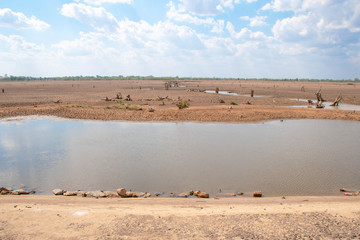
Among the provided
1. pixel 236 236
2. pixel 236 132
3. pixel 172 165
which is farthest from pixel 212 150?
pixel 236 236

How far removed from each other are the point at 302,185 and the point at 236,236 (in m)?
4.40

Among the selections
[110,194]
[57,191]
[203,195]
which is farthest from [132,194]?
[57,191]

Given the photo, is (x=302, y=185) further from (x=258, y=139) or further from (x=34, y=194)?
(x=34, y=194)

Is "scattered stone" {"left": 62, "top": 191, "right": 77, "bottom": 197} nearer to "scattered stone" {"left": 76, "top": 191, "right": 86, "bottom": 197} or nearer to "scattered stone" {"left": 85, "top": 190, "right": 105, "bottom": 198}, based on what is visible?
"scattered stone" {"left": 76, "top": 191, "right": 86, "bottom": 197}

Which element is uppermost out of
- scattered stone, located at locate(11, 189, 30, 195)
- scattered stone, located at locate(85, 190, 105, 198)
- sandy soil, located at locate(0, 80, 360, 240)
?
sandy soil, located at locate(0, 80, 360, 240)

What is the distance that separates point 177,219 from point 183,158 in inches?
214

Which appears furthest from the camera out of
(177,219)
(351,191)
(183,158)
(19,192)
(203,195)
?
(183,158)

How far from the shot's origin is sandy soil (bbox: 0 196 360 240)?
4.96 metres

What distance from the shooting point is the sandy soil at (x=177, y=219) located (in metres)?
4.96

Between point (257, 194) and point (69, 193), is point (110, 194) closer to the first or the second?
point (69, 193)

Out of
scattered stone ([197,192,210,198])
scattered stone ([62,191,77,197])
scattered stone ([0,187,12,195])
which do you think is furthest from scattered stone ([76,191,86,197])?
scattered stone ([197,192,210,198])

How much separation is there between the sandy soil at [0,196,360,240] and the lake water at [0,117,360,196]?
1.48 metres

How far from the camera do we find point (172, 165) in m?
10.1

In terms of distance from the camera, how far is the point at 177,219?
18.2ft
